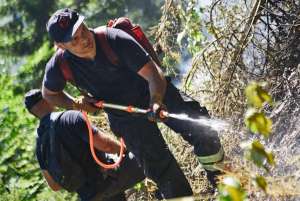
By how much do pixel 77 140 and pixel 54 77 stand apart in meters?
0.54

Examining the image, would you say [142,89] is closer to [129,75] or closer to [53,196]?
[129,75]

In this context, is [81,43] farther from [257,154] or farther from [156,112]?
[257,154]

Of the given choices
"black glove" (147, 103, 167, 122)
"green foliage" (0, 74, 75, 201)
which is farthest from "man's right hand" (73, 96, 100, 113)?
"green foliage" (0, 74, 75, 201)

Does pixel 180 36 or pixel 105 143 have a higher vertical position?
pixel 180 36

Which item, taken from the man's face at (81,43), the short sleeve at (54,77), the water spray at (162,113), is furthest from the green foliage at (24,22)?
the man's face at (81,43)

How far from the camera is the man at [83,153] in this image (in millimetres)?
4734

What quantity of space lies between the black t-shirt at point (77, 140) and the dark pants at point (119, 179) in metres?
0.06

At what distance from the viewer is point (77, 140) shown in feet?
15.8

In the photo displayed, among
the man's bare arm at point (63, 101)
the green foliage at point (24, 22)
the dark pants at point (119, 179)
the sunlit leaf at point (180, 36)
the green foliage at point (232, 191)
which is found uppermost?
the green foliage at point (232, 191)

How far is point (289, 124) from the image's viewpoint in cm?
468

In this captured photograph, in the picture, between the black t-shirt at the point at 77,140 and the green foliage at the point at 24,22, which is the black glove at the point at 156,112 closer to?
the black t-shirt at the point at 77,140

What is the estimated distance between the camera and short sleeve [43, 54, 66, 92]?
15.0 ft

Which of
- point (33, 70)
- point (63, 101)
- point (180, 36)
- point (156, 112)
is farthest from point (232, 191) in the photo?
point (33, 70)

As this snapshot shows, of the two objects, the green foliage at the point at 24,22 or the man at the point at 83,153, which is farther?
the green foliage at the point at 24,22
